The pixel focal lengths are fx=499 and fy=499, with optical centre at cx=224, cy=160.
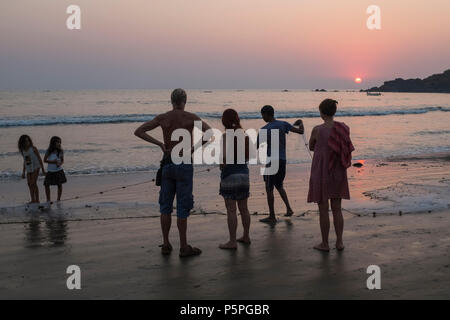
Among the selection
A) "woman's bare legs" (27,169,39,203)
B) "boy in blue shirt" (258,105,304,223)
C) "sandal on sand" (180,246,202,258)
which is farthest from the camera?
"woman's bare legs" (27,169,39,203)

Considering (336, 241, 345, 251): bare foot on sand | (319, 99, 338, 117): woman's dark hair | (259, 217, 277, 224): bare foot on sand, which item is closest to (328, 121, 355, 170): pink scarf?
(319, 99, 338, 117): woman's dark hair

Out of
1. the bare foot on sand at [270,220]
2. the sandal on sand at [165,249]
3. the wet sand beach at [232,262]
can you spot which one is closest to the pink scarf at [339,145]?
the wet sand beach at [232,262]

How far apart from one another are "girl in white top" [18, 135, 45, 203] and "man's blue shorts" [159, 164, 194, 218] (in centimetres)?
511

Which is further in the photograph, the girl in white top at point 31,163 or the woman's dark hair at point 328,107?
the girl in white top at point 31,163

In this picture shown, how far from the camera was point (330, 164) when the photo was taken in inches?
220

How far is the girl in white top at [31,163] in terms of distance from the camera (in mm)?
9719

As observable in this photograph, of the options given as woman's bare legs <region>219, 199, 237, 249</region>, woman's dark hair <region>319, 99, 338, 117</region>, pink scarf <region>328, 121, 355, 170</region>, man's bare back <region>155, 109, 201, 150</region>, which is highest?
woman's dark hair <region>319, 99, 338, 117</region>

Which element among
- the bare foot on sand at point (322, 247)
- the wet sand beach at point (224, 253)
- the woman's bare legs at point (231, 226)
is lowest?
the wet sand beach at point (224, 253)

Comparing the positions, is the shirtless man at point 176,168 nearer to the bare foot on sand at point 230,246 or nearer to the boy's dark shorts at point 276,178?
the bare foot on sand at point 230,246

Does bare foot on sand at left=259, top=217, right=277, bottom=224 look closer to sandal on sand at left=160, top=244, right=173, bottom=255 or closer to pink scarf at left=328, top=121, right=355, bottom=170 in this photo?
pink scarf at left=328, top=121, right=355, bottom=170

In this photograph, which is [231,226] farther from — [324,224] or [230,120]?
[230,120]

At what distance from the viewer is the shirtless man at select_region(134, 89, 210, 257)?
538 cm
